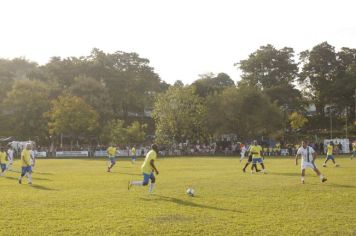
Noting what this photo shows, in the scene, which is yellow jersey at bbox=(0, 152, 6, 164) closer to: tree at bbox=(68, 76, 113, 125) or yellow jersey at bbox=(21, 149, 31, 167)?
yellow jersey at bbox=(21, 149, 31, 167)

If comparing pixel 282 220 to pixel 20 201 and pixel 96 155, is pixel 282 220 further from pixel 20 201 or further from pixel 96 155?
pixel 96 155

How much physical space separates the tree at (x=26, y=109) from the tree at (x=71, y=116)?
182 centimetres

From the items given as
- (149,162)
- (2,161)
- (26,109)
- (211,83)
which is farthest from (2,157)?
(211,83)

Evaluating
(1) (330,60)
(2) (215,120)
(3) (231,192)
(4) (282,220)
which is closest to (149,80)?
(2) (215,120)

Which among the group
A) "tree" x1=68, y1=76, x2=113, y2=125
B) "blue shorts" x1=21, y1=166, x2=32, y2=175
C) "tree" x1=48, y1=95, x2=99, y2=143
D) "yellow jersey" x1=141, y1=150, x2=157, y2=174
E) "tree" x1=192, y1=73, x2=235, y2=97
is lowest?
"blue shorts" x1=21, y1=166, x2=32, y2=175

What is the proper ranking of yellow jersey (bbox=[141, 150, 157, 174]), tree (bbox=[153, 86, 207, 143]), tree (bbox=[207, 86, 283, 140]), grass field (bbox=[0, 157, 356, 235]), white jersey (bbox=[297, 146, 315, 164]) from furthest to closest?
tree (bbox=[153, 86, 207, 143])
tree (bbox=[207, 86, 283, 140])
white jersey (bbox=[297, 146, 315, 164])
yellow jersey (bbox=[141, 150, 157, 174])
grass field (bbox=[0, 157, 356, 235])

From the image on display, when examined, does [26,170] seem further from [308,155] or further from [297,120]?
[297,120]

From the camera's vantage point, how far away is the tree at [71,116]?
→ 221ft

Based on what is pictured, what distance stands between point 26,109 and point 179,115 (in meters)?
22.6

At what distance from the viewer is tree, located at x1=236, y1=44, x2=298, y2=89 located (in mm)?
82125

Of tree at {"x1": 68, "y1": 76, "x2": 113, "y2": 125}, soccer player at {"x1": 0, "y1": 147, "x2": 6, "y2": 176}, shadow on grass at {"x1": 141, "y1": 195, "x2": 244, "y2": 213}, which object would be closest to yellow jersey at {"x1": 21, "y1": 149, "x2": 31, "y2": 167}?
soccer player at {"x1": 0, "y1": 147, "x2": 6, "y2": 176}

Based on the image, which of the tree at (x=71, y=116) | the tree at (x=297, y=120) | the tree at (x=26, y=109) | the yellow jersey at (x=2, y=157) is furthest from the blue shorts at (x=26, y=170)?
the tree at (x=297, y=120)

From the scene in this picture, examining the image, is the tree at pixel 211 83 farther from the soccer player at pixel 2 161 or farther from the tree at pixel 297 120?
the soccer player at pixel 2 161

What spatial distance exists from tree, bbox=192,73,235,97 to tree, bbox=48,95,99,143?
2170 cm
